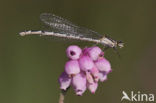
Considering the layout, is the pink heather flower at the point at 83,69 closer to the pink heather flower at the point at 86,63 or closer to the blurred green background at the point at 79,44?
the pink heather flower at the point at 86,63

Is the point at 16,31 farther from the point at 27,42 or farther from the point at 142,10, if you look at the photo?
the point at 142,10

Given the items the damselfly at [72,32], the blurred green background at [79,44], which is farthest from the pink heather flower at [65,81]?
the blurred green background at [79,44]

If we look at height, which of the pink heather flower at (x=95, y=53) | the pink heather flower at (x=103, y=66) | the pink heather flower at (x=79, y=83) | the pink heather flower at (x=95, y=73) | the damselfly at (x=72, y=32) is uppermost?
the damselfly at (x=72, y=32)

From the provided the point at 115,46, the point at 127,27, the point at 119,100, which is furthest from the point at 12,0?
the point at 115,46

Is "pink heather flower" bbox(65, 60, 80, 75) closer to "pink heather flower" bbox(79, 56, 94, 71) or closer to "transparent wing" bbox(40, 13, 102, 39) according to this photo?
"pink heather flower" bbox(79, 56, 94, 71)

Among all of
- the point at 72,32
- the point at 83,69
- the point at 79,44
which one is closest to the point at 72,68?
the point at 83,69

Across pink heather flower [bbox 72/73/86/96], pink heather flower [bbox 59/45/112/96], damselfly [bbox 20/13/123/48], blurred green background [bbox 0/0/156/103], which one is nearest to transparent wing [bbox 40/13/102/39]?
damselfly [bbox 20/13/123/48]
